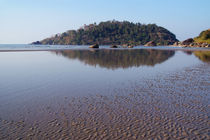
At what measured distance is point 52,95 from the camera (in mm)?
13914

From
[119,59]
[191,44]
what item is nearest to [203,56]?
[119,59]

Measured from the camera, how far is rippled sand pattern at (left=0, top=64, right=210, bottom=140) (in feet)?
26.4

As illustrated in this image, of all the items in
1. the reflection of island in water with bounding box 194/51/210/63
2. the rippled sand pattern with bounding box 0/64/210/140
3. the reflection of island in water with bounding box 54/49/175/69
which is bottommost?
the rippled sand pattern with bounding box 0/64/210/140

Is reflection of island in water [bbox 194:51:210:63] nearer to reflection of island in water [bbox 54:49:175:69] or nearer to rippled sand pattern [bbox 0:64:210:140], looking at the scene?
reflection of island in water [bbox 54:49:175:69]

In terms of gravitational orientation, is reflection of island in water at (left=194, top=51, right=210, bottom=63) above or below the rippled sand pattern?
above

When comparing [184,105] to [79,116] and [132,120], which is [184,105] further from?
[79,116]

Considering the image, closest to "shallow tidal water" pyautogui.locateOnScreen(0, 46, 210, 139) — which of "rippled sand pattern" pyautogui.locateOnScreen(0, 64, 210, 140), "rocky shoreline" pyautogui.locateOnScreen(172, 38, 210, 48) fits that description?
"rippled sand pattern" pyautogui.locateOnScreen(0, 64, 210, 140)

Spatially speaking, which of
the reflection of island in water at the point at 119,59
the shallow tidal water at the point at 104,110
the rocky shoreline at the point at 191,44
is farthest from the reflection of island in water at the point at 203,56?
the rocky shoreline at the point at 191,44

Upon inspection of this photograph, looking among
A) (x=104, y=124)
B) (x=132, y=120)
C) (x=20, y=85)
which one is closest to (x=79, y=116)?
(x=104, y=124)

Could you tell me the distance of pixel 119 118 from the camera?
9719 mm

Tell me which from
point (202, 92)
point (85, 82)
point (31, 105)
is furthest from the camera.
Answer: point (85, 82)

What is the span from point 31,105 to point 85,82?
23.8 ft

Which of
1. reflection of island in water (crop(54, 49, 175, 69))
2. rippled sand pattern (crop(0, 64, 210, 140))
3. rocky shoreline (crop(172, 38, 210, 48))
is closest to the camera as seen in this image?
rippled sand pattern (crop(0, 64, 210, 140))

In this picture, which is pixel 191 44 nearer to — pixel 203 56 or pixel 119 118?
pixel 203 56
